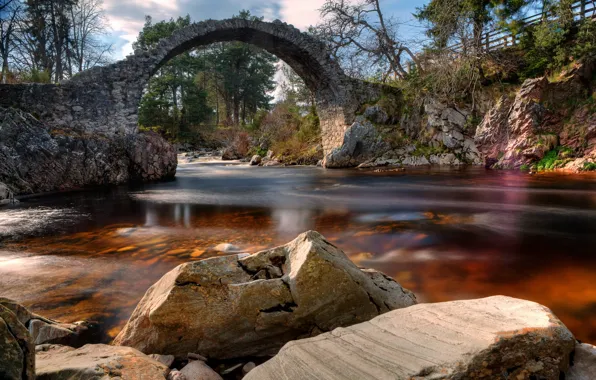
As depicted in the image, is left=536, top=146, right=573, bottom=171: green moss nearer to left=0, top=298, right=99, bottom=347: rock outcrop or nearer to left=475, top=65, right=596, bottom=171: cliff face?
left=475, top=65, right=596, bottom=171: cliff face

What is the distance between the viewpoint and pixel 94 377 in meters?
1.29

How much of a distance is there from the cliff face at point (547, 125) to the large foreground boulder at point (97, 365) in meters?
12.4

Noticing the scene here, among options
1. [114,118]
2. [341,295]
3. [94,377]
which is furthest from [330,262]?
[114,118]

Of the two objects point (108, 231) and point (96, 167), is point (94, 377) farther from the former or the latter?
point (96, 167)

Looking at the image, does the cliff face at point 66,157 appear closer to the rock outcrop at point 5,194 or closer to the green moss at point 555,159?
the rock outcrop at point 5,194

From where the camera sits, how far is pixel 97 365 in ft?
4.43

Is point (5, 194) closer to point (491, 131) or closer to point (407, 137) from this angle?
point (407, 137)

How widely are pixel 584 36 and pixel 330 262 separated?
15.0 m

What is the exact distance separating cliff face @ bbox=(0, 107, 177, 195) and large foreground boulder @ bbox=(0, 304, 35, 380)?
8.65m

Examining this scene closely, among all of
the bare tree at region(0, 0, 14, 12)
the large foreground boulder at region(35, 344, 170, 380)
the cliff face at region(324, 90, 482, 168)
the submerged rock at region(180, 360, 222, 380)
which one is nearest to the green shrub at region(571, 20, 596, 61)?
the cliff face at region(324, 90, 482, 168)

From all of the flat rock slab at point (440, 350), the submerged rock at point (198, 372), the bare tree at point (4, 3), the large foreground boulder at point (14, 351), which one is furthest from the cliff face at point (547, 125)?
the bare tree at point (4, 3)

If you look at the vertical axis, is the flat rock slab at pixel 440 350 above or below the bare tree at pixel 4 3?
below

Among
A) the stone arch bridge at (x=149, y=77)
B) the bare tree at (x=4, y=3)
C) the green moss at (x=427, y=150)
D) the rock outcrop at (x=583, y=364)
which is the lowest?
the rock outcrop at (x=583, y=364)

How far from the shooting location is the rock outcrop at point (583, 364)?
1.22 meters
